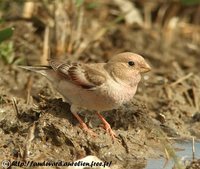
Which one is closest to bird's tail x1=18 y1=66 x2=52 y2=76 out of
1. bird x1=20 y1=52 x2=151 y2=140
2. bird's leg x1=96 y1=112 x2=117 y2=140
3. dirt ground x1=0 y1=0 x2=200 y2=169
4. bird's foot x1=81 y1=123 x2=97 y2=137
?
bird x1=20 y1=52 x2=151 y2=140

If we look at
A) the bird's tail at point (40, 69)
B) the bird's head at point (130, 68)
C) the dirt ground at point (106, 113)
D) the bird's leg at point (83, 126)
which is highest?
the bird's head at point (130, 68)

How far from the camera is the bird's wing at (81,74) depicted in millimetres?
6955

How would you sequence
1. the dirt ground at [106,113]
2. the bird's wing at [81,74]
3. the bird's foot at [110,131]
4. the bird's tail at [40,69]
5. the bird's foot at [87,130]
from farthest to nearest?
the bird's tail at [40,69] < the bird's wing at [81,74] < the bird's foot at [110,131] < the bird's foot at [87,130] < the dirt ground at [106,113]

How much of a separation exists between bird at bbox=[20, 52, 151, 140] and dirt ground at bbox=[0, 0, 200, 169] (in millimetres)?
159

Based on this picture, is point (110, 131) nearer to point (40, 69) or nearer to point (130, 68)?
point (130, 68)

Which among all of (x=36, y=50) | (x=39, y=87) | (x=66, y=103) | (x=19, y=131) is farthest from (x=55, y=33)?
(x=19, y=131)

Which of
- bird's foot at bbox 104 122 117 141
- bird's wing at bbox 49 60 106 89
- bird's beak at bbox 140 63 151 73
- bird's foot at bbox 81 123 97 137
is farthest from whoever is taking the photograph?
bird's beak at bbox 140 63 151 73

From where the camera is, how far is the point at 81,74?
23.4 feet

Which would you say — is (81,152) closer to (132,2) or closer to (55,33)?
(55,33)

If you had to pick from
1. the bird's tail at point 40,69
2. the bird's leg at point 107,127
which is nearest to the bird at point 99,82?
the bird's leg at point 107,127

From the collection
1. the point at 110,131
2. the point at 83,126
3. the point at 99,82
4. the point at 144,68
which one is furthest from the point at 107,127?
the point at 144,68

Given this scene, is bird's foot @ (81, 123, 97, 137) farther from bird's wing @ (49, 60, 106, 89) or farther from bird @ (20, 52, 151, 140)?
bird's wing @ (49, 60, 106, 89)

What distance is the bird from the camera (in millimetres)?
6858

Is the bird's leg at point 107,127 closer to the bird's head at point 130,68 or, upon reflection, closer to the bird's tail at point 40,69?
the bird's head at point 130,68
